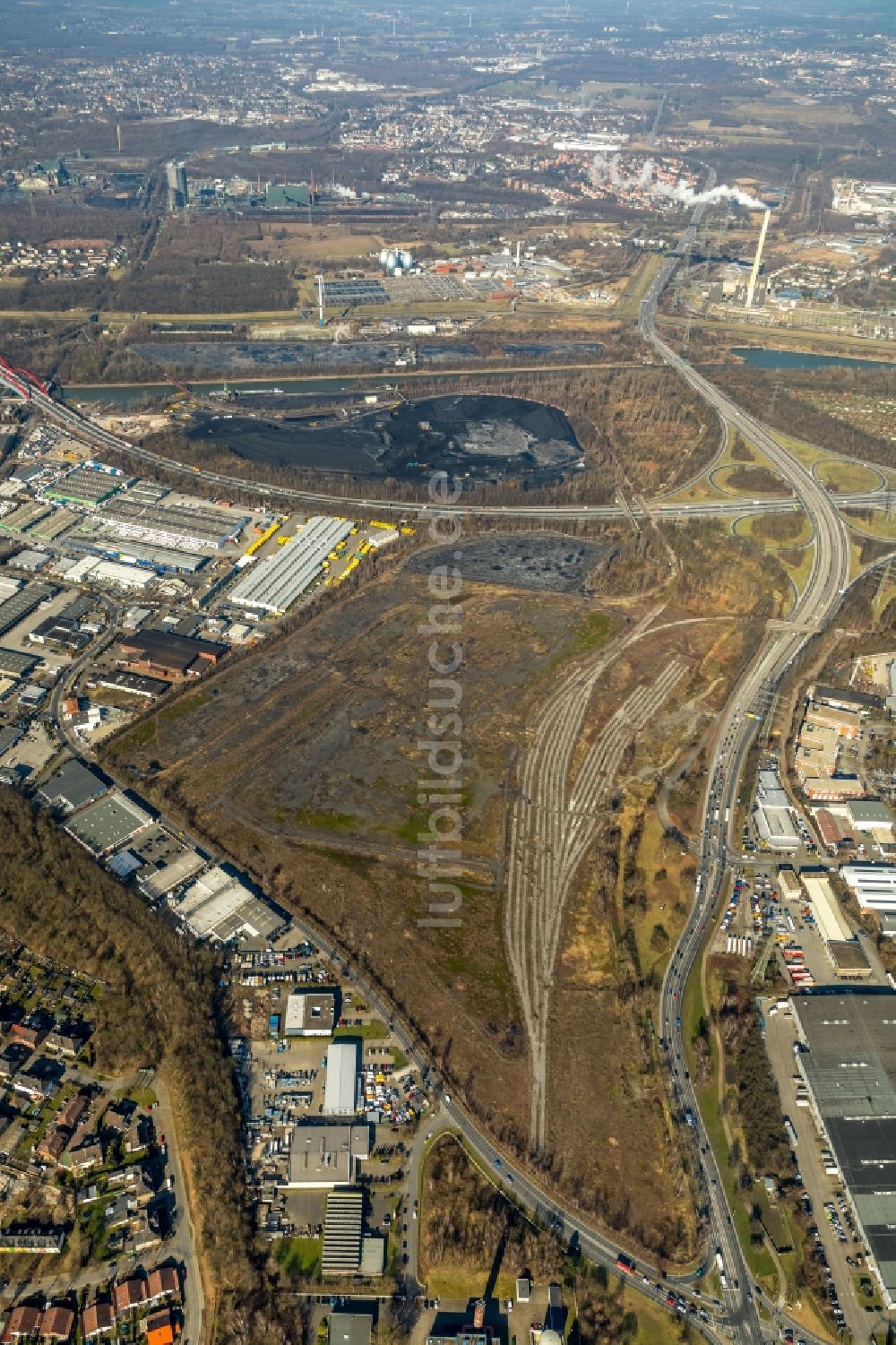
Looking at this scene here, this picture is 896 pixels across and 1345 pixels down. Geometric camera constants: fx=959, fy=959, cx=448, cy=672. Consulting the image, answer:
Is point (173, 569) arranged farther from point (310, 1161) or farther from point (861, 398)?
point (861, 398)

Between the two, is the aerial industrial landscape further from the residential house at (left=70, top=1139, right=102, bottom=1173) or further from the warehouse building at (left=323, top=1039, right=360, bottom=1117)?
the residential house at (left=70, top=1139, right=102, bottom=1173)

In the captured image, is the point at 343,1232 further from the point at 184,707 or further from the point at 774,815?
the point at 184,707

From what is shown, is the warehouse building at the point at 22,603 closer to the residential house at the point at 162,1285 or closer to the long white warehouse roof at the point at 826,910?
the residential house at the point at 162,1285

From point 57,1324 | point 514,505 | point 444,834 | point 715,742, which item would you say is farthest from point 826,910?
point 514,505

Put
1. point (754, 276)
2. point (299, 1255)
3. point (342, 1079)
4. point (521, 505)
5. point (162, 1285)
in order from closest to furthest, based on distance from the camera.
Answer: point (162, 1285) → point (299, 1255) → point (342, 1079) → point (521, 505) → point (754, 276)

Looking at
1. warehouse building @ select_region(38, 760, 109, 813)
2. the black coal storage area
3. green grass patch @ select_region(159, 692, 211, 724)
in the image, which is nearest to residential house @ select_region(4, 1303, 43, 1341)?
warehouse building @ select_region(38, 760, 109, 813)

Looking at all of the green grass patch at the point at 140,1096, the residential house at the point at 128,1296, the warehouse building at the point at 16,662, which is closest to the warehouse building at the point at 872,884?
the green grass patch at the point at 140,1096
